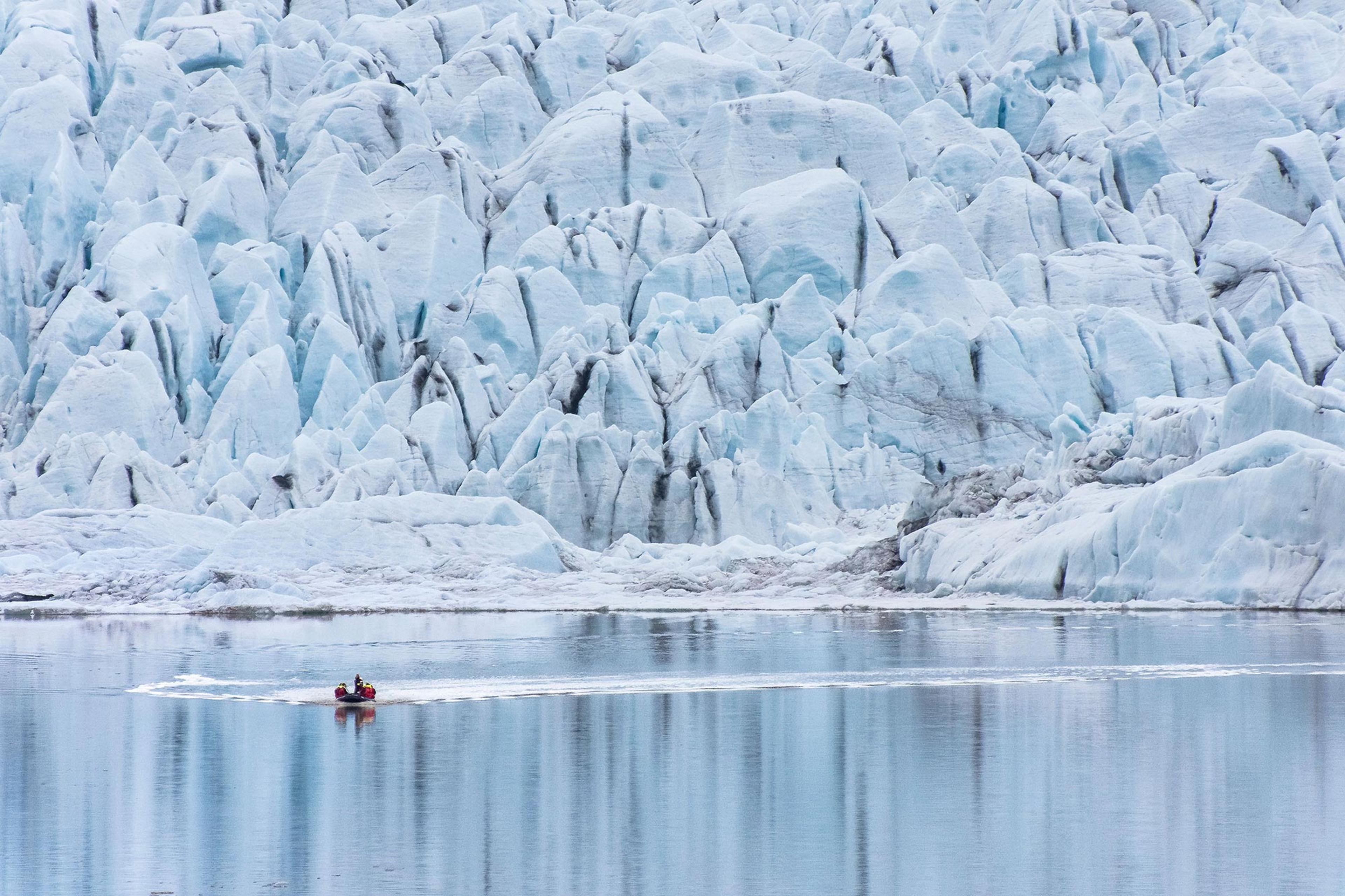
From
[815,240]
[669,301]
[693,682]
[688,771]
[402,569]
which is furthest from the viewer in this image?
[815,240]

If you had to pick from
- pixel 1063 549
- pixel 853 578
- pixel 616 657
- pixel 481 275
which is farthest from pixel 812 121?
pixel 616 657

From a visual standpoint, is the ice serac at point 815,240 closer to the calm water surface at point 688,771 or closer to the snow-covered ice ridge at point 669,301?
the snow-covered ice ridge at point 669,301

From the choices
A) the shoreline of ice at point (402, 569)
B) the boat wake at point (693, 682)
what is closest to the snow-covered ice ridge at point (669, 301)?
the shoreline of ice at point (402, 569)

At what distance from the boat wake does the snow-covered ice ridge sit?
9.15m

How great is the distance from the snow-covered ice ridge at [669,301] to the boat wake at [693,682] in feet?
30.0

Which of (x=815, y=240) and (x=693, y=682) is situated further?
(x=815, y=240)

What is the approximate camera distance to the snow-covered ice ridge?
34.4 meters

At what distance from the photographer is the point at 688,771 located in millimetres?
13562

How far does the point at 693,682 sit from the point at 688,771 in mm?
6629

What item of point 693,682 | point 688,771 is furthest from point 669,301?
point 688,771

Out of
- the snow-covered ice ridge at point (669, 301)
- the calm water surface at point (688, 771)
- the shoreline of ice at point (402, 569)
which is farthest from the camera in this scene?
the snow-covered ice ridge at point (669, 301)

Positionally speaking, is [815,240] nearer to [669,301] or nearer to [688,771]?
[669,301]

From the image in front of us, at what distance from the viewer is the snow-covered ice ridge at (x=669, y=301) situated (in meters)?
34.4

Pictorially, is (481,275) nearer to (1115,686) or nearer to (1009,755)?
(1115,686)
